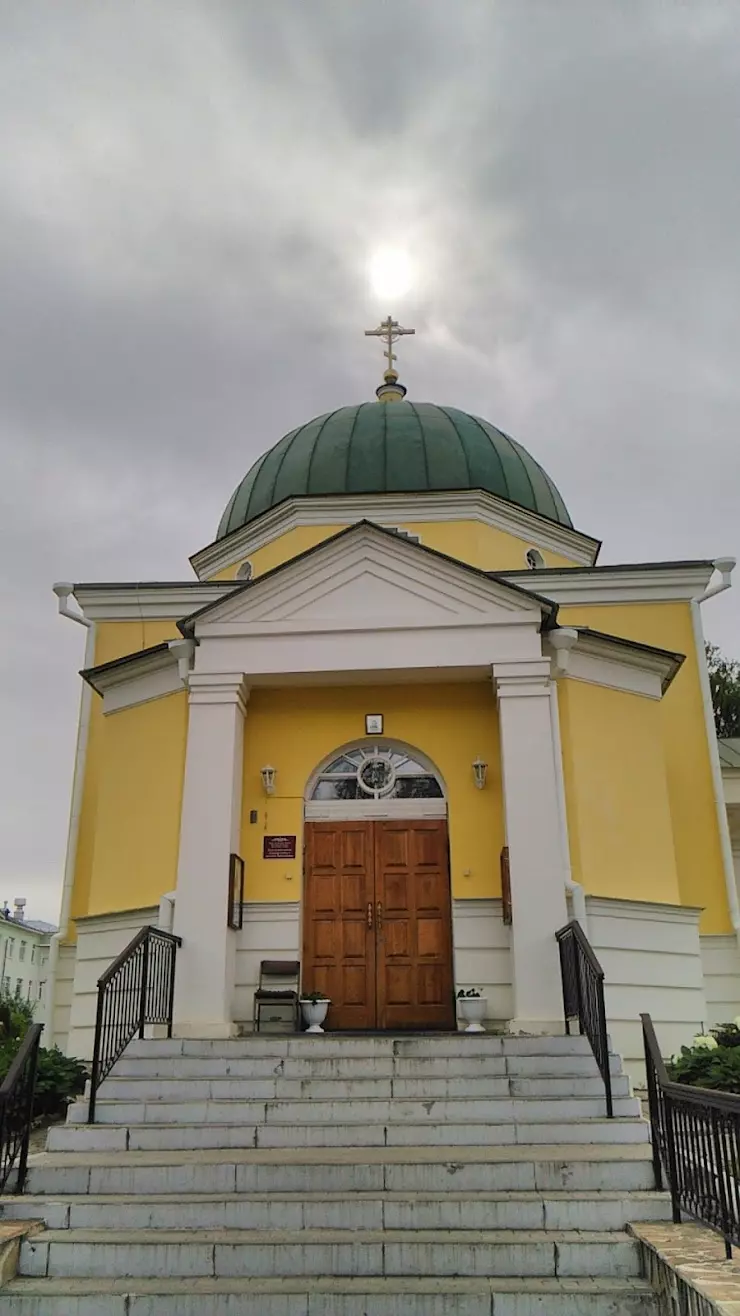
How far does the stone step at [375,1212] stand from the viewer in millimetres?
5410

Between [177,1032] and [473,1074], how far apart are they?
281 cm

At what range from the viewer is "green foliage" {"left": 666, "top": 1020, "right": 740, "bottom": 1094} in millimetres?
8258

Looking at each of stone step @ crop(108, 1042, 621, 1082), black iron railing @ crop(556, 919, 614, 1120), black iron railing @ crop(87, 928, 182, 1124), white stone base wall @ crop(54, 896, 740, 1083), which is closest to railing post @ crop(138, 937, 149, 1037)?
black iron railing @ crop(87, 928, 182, 1124)

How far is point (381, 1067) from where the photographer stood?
7.31 meters

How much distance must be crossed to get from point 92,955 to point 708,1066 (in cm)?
611

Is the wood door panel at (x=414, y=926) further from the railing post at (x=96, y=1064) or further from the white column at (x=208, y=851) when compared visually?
the railing post at (x=96, y=1064)

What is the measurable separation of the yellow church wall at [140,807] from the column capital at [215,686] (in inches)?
35.1

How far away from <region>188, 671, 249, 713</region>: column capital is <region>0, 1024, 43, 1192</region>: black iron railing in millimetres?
4011

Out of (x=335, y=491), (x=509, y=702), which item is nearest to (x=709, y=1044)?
(x=509, y=702)

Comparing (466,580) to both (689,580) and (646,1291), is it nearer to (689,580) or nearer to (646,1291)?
(689,580)

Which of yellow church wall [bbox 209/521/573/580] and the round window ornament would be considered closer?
the round window ornament

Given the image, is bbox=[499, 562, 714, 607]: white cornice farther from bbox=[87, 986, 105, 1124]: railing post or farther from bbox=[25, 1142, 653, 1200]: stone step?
bbox=[25, 1142, 653, 1200]: stone step

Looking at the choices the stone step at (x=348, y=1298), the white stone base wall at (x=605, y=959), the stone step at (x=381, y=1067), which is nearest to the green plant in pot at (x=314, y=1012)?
the white stone base wall at (x=605, y=959)

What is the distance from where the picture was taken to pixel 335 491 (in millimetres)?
14406
